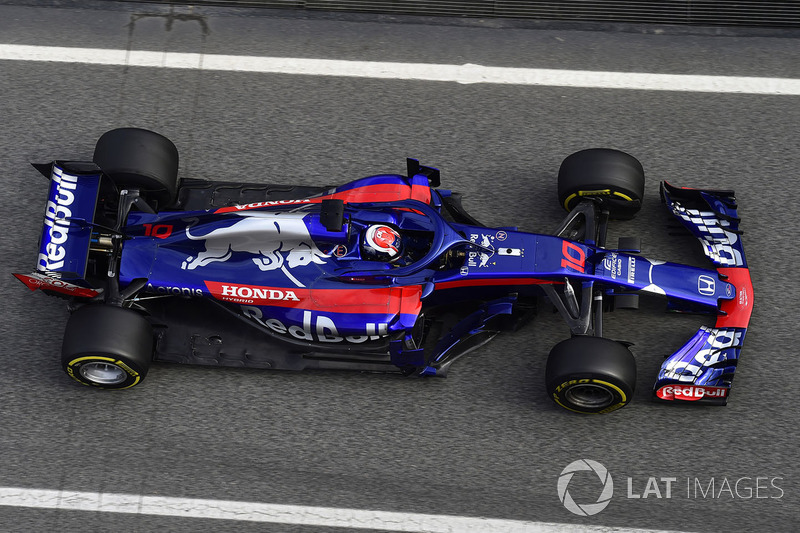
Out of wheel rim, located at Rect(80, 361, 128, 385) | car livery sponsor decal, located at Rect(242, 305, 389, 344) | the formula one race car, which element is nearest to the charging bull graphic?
the formula one race car

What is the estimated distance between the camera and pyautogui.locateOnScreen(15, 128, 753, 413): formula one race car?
577 cm

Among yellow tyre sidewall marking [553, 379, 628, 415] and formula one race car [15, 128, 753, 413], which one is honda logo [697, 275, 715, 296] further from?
yellow tyre sidewall marking [553, 379, 628, 415]

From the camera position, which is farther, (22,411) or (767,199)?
(767,199)

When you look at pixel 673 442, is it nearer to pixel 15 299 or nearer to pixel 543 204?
pixel 543 204

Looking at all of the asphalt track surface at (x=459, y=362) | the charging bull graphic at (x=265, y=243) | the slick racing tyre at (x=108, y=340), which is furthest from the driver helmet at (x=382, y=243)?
the slick racing tyre at (x=108, y=340)

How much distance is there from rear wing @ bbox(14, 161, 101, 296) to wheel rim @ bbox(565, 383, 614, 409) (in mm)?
3263

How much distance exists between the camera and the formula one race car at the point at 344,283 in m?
5.77

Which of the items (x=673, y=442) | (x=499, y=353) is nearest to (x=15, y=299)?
(x=499, y=353)

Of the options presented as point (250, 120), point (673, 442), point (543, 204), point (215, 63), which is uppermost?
point (215, 63)

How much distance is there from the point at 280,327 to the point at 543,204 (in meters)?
2.34

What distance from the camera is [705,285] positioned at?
607 centimetres

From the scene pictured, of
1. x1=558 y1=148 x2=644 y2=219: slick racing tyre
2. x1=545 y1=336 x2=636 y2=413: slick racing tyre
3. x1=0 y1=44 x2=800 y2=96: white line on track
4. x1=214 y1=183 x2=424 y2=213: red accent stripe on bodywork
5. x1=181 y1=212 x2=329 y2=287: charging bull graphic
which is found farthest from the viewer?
x1=0 y1=44 x2=800 y2=96: white line on track

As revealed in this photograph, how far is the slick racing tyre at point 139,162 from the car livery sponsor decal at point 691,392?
12.3 feet

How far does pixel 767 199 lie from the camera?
7.03 meters
